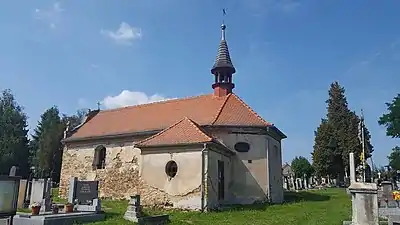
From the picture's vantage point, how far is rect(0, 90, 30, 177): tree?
4981 centimetres

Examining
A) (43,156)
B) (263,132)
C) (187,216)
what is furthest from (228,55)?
(43,156)

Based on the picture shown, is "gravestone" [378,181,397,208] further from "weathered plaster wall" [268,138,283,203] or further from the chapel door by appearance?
the chapel door

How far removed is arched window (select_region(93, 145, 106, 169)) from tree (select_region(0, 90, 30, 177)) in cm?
2563

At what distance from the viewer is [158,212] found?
63.1 feet

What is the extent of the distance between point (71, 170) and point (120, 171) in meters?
6.05

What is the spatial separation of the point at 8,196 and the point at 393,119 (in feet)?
171

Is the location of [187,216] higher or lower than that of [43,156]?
lower

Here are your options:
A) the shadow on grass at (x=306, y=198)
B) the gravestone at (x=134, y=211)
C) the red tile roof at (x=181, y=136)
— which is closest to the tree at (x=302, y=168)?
the shadow on grass at (x=306, y=198)

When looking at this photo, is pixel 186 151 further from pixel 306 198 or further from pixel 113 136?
pixel 306 198

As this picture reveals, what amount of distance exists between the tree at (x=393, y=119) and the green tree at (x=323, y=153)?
309 inches

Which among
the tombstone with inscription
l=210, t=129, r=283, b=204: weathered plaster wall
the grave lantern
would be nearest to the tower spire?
l=210, t=129, r=283, b=204: weathered plaster wall

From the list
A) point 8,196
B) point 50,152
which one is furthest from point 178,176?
point 50,152

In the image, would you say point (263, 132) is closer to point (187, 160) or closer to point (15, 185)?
point (187, 160)

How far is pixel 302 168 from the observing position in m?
58.8
